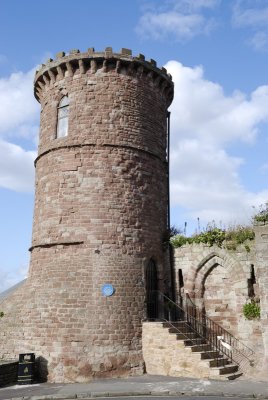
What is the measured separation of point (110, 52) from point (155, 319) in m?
10.1

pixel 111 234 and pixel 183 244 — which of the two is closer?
pixel 111 234

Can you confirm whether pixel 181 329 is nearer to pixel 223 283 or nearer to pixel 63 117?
pixel 223 283

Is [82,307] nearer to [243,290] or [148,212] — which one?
[148,212]

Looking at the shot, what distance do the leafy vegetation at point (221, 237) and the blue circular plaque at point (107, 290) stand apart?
360 cm

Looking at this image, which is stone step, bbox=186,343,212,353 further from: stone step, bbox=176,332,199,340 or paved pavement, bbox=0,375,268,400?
paved pavement, bbox=0,375,268,400

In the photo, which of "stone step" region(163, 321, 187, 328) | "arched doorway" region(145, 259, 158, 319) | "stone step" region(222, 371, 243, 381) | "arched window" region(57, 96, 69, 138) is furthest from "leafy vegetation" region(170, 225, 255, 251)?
"arched window" region(57, 96, 69, 138)

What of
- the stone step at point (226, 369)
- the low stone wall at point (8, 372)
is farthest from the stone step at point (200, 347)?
the low stone wall at point (8, 372)

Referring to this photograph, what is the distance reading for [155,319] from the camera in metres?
15.0

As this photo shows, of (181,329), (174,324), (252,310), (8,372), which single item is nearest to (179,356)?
(181,329)

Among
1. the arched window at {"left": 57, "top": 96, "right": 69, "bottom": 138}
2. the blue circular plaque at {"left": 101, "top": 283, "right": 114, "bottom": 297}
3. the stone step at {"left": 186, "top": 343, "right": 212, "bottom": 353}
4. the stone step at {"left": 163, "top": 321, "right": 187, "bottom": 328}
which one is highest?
the arched window at {"left": 57, "top": 96, "right": 69, "bottom": 138}

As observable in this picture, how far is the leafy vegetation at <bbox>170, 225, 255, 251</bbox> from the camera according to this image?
15000mm

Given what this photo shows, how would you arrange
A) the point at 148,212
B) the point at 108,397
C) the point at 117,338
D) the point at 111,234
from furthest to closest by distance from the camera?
the point at 148,212 → the point at 111,234 → the point at 117,338 → the point at 108,397

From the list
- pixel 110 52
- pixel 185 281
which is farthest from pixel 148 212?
pixel 110 52

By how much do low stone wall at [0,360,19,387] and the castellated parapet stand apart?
2.49 ft
